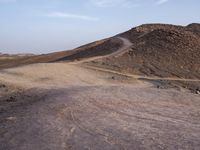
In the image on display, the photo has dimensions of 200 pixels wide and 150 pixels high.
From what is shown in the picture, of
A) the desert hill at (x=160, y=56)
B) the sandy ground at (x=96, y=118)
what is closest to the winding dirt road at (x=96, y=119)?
the sandy ground at (x=96, y=118)

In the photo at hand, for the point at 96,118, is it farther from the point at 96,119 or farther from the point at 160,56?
the point at 160,56

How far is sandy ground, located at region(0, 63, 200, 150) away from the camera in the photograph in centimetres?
973

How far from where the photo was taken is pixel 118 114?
12.5 m

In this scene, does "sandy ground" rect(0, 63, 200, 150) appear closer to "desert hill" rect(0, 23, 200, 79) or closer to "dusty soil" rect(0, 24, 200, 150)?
"dusty soil" rect(0, 24, 200, 150)

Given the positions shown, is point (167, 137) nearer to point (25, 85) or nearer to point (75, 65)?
point (25, 85)

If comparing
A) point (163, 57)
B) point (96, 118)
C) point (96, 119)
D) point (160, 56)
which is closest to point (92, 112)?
point (96, 118)

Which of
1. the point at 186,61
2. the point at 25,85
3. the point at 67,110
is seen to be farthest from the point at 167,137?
the point at 186,61

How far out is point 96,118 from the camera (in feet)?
38.8

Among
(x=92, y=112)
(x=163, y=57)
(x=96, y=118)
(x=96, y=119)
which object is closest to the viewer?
(x=96, y=119)

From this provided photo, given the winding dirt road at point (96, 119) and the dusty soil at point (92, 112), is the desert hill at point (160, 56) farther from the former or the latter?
the winding dirt road at point (96, 119)

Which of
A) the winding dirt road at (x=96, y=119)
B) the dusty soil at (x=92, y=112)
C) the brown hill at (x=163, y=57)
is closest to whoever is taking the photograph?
the winding dirt road at (x=96, y=119)

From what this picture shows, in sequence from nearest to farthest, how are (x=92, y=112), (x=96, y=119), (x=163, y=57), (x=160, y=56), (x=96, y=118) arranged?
(x=96, y=119)
(x=96, y=118)
(x=92, y=112)
(x=163, y=57)
(x=160, y=56)

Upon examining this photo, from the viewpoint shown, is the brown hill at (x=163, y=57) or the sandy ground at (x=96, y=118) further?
the brown hill at (x=163, y=57)

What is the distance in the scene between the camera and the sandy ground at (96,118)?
973 centimetres
